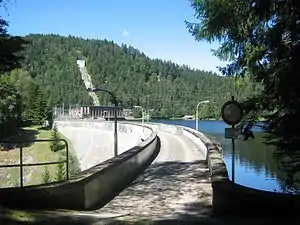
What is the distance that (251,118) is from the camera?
513 inches

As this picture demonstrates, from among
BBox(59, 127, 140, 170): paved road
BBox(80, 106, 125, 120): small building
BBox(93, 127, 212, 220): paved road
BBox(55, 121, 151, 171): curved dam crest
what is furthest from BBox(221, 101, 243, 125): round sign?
BBox(80, 106, 125, 120): small building

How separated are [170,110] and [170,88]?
28.1 meters

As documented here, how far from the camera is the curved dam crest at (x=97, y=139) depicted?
2421 inches

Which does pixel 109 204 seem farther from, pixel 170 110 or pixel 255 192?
pixel 170 110

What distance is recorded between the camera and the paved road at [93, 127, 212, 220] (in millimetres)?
9799

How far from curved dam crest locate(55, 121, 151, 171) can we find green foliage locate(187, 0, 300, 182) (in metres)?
39.1

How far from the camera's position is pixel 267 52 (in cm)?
1251

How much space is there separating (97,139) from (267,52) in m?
63.6

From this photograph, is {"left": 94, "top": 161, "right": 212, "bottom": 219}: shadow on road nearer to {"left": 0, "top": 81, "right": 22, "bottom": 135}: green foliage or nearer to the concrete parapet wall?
the concrete parapet wall

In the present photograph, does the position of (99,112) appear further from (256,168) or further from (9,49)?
(9,49)

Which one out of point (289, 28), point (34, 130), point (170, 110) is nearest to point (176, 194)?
point (289, 28)

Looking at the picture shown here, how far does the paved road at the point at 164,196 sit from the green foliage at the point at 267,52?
2328 millimetres

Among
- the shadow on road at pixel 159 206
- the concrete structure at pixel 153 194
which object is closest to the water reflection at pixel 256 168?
the shadow on road at pixel 159 206

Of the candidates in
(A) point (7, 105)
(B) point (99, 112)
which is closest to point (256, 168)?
(A) point (7, 105)
